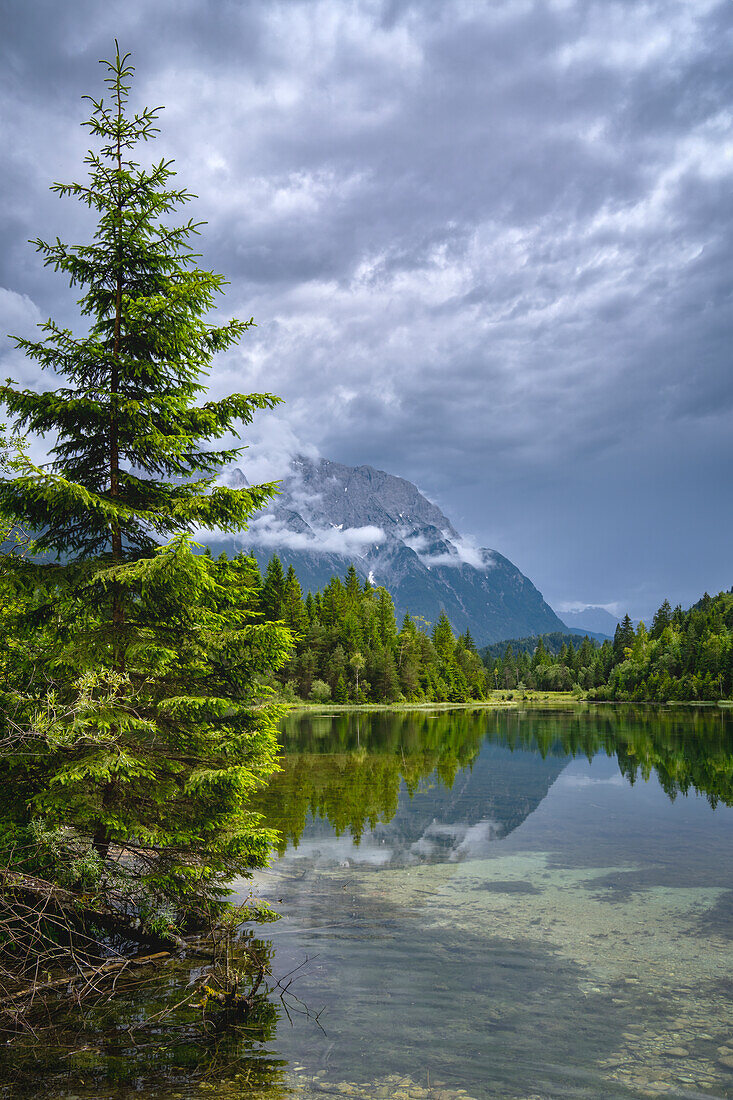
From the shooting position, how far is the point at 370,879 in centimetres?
1759

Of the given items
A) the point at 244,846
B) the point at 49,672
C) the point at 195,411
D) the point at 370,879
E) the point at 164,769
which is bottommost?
the point at 370,879

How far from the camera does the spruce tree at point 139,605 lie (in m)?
11.1

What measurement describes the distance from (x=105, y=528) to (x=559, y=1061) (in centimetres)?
1101

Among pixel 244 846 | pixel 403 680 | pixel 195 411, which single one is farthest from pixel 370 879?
pixel 403 680

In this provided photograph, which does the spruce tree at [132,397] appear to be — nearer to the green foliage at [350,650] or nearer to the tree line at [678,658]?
the green foliage at [350,650]

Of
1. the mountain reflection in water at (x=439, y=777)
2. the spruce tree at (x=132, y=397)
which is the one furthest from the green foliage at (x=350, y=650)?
the spruce tree at (x=132, y=397)

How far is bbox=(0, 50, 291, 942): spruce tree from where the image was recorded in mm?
11148

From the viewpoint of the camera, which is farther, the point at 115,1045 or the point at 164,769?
the point at 164,769

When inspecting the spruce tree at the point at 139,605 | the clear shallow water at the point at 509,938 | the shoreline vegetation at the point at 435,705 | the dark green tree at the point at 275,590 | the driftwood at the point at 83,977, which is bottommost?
the shoreline vegetation at the point at 435,705

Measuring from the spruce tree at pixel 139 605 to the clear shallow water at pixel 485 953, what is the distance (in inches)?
121

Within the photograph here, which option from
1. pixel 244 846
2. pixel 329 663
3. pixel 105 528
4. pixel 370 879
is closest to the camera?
pixel 244 846

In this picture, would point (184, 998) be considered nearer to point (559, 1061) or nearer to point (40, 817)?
point (40, 817)

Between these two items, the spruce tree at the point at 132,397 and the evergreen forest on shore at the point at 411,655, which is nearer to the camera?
the spruce tree at the point at 132,397

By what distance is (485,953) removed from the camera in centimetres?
1266
